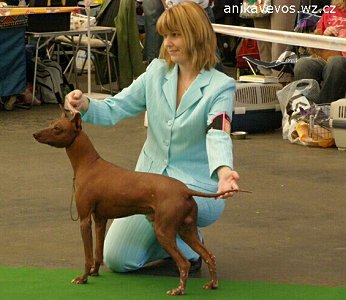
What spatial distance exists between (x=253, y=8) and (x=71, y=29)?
1817mm

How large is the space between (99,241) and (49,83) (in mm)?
6571

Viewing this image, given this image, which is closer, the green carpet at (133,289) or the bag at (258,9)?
the green carpet at (133,289)

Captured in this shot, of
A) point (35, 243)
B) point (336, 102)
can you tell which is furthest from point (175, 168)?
point (336, 102)

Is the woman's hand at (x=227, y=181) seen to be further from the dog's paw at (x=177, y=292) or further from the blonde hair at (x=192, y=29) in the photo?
the blonde hair at (x=192, y=29)

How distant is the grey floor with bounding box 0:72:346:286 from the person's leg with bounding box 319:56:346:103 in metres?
0.51

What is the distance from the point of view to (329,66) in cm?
908

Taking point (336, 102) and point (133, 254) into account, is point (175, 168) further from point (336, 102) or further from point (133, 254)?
point (336, 102)

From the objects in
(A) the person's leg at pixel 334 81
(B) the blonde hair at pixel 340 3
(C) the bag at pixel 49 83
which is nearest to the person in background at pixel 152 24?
(C) the bag at pixel 49 83

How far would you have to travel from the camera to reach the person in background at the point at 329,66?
9.04 meters

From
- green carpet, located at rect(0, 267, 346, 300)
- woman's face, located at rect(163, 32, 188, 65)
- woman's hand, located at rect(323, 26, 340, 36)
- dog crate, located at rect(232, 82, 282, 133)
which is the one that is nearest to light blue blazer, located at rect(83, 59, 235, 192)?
woman's face, located at rect(163, 32, 188, 65)

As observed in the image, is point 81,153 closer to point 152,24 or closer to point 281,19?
point 281,19

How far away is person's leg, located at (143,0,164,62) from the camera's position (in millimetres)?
11820

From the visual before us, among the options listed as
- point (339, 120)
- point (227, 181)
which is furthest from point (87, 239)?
point (339, 120)

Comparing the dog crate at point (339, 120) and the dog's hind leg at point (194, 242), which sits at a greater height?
the dog's hind leg at point (194, 242)
